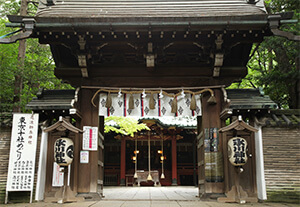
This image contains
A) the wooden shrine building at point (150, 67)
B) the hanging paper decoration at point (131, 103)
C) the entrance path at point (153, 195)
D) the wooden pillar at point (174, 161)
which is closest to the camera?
the wooden shrine building at point (150, 67)

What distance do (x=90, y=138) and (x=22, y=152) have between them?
1696mm

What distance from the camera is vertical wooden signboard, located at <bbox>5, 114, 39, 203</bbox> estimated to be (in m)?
6.64

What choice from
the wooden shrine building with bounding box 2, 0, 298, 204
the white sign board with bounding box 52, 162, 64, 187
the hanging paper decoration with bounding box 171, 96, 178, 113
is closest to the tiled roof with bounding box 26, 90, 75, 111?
the wooden shrine building with bounding box 2, 0, 298, 204

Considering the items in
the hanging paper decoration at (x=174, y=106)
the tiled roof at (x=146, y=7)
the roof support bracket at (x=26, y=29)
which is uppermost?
the tiled roof at (x=146, y=7)

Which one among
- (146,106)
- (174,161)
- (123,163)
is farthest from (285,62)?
(123,163)

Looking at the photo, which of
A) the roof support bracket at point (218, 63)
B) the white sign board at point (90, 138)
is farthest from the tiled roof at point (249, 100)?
the white sign board at point (90, 138)

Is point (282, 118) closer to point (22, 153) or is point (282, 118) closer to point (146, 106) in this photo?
point (146, 106)

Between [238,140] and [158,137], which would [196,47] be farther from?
[158,137]

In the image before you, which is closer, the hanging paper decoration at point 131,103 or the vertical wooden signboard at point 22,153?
the vertical wooden signboard at point 22,153

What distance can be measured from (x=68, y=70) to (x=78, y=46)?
0.87m

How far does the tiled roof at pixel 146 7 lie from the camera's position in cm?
738

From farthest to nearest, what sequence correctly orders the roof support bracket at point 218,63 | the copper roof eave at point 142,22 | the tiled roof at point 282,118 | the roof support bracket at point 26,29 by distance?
1. the roof support bracket at point 218,63
2. the tiled roof at point 282,118
3. the copper roof eave at point 142,22
4. the roof support bracket at point 26,29

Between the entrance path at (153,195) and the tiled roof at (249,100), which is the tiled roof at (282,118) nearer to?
the tiled roof at (249,100)

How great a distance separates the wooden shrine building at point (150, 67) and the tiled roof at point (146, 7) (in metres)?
0.03
